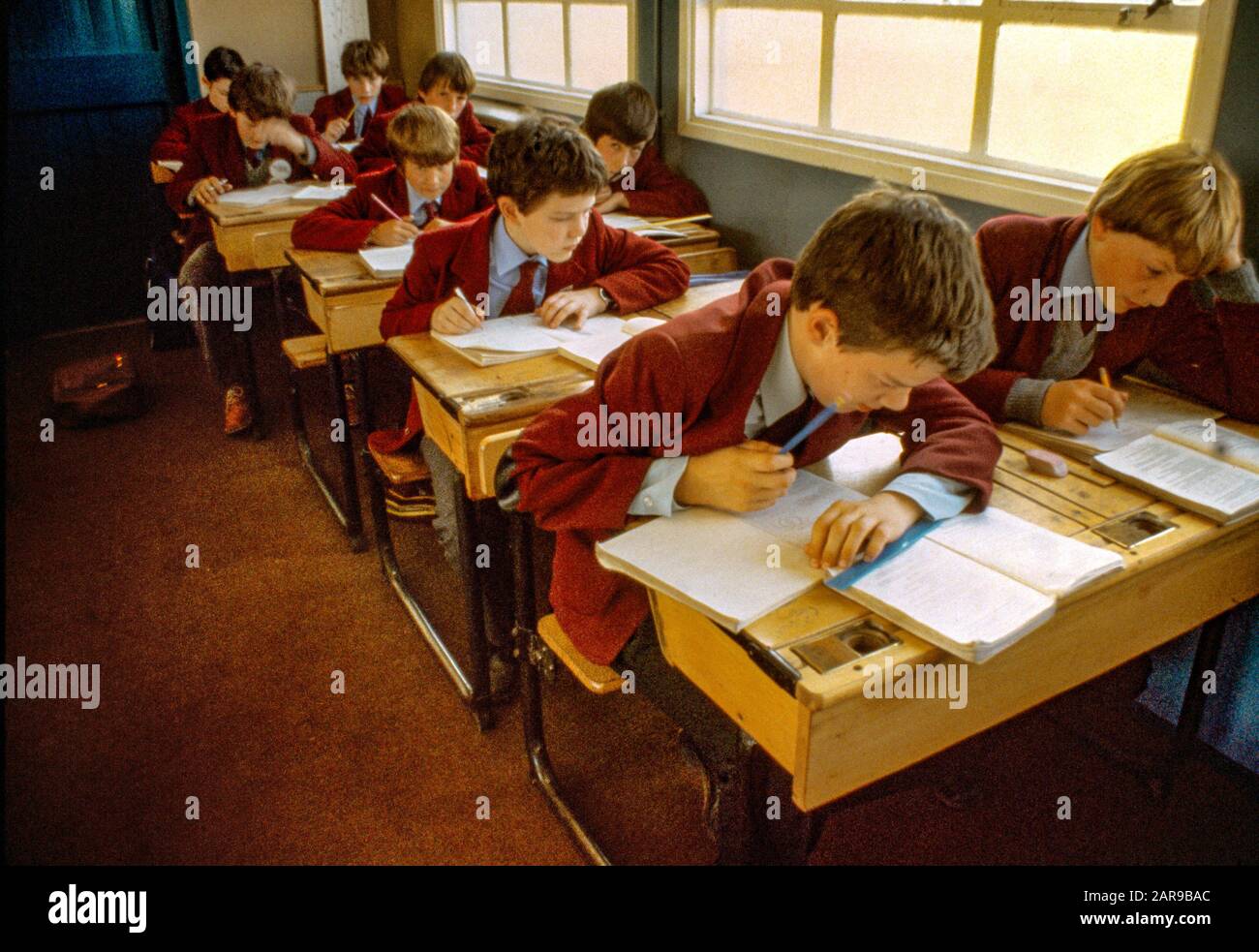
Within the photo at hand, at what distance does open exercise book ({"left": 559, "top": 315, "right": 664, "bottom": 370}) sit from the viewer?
1.88m

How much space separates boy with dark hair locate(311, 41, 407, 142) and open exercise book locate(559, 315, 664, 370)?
11.0 ft

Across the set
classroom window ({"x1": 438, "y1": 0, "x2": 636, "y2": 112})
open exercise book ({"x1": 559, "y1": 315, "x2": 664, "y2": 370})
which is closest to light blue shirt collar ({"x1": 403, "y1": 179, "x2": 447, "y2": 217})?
classroom window ({"x1": 438, "y1": 0, "x2": 636, "y2": 112})

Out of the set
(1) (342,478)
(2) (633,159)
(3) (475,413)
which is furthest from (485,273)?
(2) (633,159)

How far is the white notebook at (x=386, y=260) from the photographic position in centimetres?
244

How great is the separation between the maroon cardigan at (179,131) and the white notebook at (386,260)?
205 cm

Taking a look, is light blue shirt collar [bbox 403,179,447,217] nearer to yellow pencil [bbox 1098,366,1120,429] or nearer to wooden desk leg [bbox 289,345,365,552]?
wooden desk leg [bbox 289,345,365,552]

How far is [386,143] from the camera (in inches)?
155

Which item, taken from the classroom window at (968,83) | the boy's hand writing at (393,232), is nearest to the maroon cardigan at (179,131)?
the boy's hand writing at (393,232)

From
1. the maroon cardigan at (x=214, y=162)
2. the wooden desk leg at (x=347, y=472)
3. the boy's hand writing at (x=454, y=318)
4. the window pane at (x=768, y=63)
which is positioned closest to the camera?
the boy's hand writing at (x=454, y=318)

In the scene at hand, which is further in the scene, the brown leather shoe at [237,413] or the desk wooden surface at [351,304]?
the brown leather shoe at [237,413]

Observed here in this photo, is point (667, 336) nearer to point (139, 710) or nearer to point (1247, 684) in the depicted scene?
point (1247, 684)

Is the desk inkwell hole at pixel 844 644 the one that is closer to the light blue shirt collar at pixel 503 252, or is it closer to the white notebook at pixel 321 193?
the light blue shirt collar at pixel 503 252

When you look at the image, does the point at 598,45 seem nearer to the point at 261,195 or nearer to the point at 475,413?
the point at 261,195

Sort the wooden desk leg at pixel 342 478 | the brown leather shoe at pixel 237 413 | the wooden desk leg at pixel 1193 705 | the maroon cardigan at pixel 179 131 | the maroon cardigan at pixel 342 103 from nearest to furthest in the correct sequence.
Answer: the wooden desk leg at pixel 1193 705, the wooden desk leg at pixel 342 478, the brown leather shoe at pixel 237 413, the maroon cardigan at pixel 179 131, the maroon cardigan at pixel 342 103
